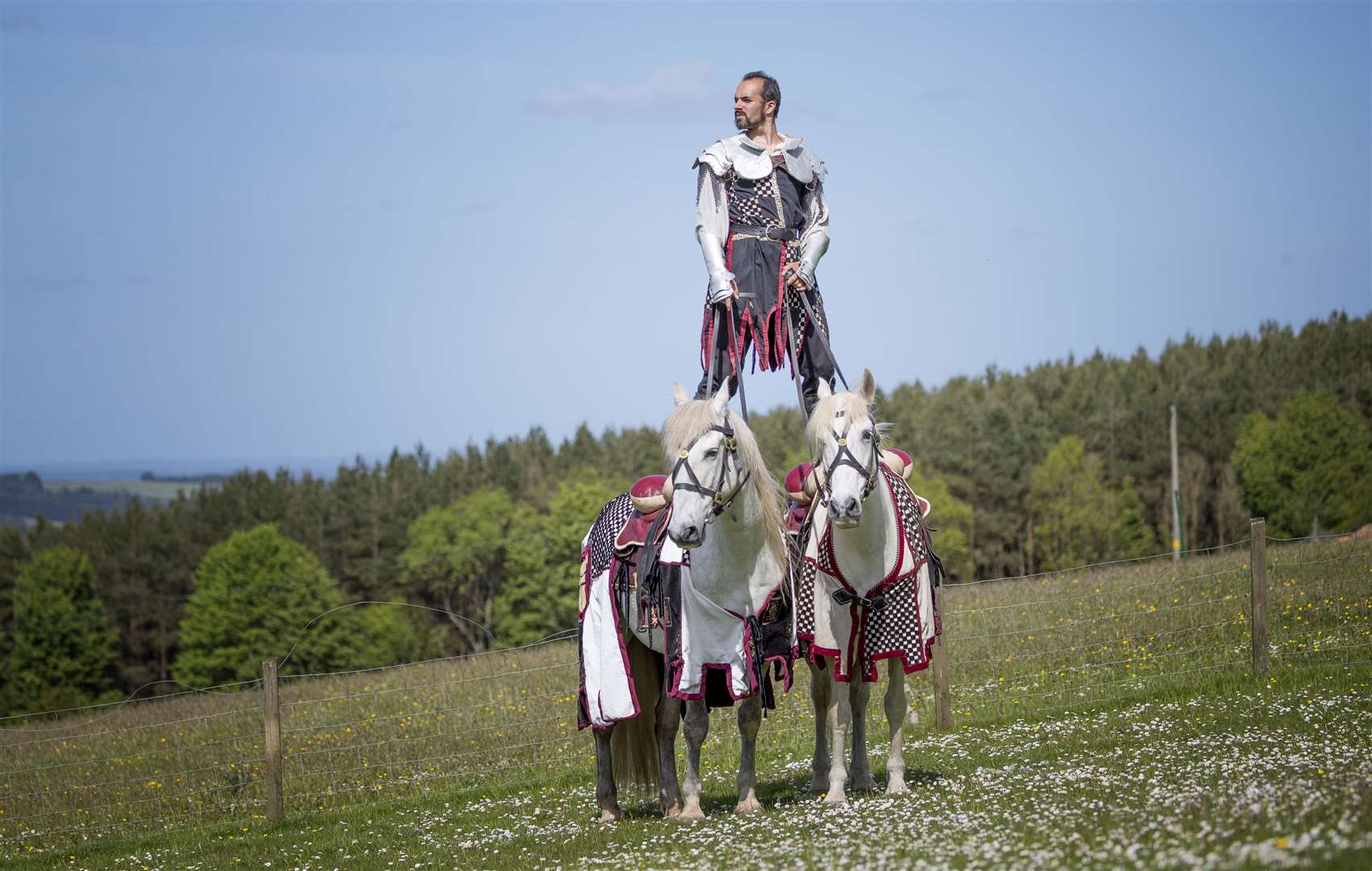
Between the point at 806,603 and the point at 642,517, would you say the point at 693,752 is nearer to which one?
the point at 806,603

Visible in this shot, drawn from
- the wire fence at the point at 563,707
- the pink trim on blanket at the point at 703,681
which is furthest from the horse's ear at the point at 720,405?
the wire fence at the point at 563,707

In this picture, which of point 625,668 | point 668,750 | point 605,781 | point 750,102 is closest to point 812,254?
point 750,102

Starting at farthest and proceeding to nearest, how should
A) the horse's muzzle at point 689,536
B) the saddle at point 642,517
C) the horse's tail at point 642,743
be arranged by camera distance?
the horse's tail at point 642,743 < the saddle at point 642,517 < the horse's muzzle at point 689,536

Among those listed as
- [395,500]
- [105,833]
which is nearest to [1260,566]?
[105,833]

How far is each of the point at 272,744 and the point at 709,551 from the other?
5.62m

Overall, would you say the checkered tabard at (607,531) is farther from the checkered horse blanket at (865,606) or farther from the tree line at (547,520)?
the tree line at (547,520)

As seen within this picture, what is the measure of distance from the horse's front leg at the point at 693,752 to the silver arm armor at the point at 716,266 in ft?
8.34

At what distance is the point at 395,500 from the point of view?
3428 inches

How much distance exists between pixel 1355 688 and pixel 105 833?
10618 mm

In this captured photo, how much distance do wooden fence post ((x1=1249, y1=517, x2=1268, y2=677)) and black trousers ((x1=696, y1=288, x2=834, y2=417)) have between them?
5.09 meters

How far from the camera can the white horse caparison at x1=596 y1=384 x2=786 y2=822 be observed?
286 inches

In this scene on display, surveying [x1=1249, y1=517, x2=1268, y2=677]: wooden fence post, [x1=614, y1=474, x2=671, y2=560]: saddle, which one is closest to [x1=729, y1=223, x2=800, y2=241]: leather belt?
[x1=614, y1=474, x2=671, y2=560]: saddle

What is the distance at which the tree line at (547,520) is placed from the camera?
235ft

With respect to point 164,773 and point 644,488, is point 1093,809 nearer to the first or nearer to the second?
point 644,488
